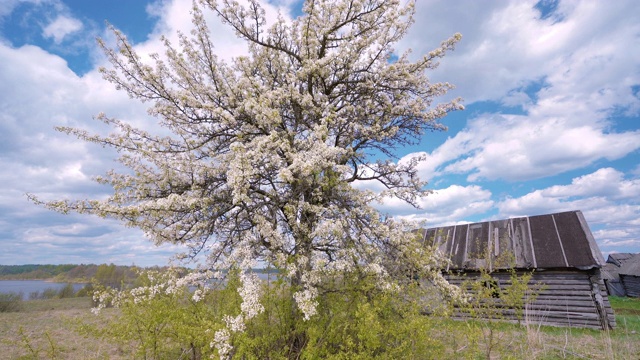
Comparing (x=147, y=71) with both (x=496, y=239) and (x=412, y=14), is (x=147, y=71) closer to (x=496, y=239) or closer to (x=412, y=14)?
(x=412, y=14)

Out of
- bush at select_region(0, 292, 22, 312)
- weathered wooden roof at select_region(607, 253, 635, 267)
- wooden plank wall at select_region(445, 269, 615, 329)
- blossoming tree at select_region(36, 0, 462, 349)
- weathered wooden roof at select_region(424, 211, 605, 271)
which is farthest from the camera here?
weathered wooden roof at select_region(607, 253, 635, 267)

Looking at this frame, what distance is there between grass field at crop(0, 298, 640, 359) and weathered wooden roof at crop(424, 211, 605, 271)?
2.53 metres

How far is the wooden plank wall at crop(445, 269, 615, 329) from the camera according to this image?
13010 millimetres

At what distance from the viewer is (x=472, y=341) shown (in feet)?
18.5

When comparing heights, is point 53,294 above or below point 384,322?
below

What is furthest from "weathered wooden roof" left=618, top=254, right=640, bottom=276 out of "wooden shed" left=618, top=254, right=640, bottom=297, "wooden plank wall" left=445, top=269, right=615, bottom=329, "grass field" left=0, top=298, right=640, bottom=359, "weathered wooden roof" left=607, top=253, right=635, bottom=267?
"wooden plank wall" left=445, top=269, right=615, bottom=329

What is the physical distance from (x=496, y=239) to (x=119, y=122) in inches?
630

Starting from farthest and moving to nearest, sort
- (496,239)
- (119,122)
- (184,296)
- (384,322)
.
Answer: (496,239)
(119,122)
(184,296)
(384,322)

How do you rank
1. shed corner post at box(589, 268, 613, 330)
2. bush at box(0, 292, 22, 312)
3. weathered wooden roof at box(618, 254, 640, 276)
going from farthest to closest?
1. weathered wooden roof at box(618, 254, 640, 276)
2. bush at box(0, 292, 22, 312)
3. shed corner post at box(589, 268, 613, 330)

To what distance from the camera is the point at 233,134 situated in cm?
799

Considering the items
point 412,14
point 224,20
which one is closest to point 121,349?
point 224,20

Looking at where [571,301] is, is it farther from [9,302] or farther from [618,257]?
[618,257]

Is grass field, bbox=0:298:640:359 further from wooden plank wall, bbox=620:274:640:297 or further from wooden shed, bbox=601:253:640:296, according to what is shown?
wooden shed, bbox=601:253:640:296

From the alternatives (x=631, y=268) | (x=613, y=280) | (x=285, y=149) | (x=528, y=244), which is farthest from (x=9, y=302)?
(x=613, y=280)
